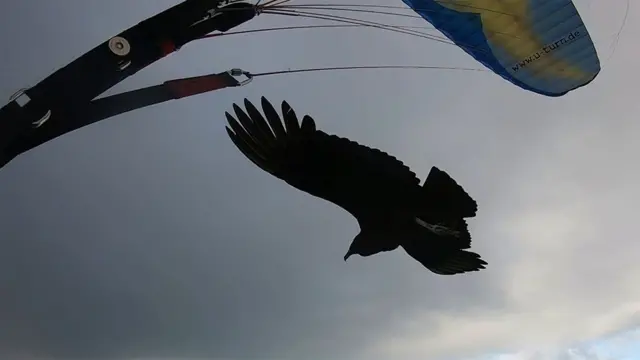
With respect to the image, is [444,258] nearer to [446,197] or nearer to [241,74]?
[446,197]

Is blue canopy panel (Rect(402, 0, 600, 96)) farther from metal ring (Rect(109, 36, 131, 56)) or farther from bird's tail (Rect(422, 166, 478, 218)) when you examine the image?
metal ring (Rect(109, 36, 131, 56))

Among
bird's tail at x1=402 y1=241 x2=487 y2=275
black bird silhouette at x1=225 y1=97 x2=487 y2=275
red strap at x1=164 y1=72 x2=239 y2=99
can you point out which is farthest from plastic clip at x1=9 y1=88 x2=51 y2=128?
bird's tail at x1=402 y1=241 x2=487 y2=275

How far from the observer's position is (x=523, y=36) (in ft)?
10.3

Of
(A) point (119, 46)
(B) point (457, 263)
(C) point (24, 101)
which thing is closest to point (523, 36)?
(B) point (457, 263)

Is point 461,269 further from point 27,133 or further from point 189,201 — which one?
point 27,133

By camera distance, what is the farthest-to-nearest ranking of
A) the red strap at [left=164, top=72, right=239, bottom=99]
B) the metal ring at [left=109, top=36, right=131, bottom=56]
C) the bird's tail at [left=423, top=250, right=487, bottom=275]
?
1. the bird's tail at [left=423, top=250, right=487, bottom=275]
2. the red strap at [left=164, top=72, right=239, bottom=99]
3. the metal ring at [left=109, top=36, right=131, bottom=56]

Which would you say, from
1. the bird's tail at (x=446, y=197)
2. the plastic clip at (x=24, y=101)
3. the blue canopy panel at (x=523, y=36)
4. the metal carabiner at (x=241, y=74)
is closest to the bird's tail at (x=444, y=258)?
the bird's tail at (x=446, y=197)

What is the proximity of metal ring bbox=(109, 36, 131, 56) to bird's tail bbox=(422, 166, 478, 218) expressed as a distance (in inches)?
73.7

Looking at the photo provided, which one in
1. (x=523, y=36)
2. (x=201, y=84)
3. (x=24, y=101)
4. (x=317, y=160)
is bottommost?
(x=24, y=101)

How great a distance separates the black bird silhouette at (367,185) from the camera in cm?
329

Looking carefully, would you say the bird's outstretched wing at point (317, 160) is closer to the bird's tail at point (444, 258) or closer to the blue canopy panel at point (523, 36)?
the bird's tail at point (444, 258)

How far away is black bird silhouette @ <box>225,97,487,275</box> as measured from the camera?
3.29 metres

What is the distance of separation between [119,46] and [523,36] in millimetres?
1978

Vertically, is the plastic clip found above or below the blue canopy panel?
below
